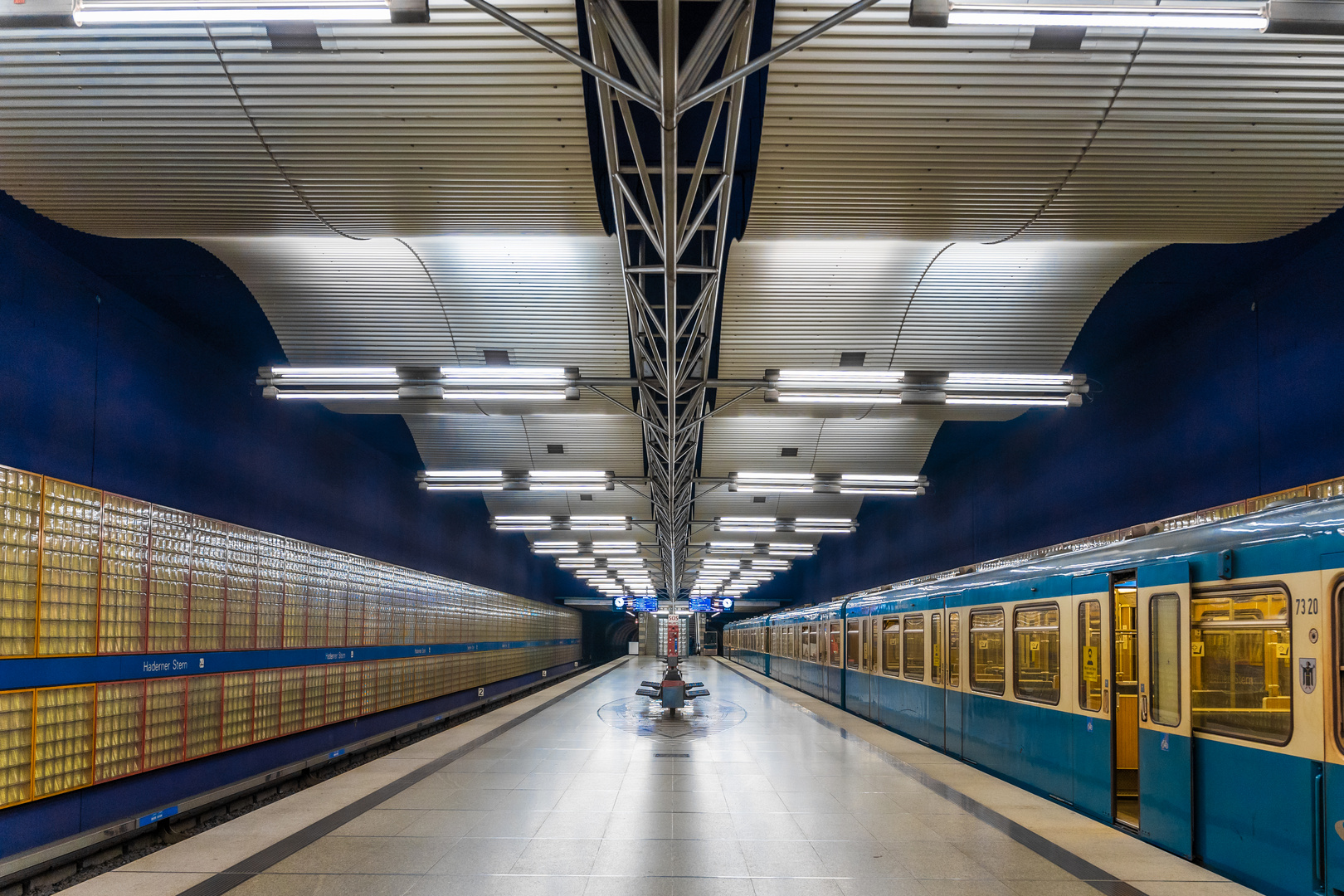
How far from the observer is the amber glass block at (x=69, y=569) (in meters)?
6.95

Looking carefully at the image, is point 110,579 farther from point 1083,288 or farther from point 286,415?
point 1083,288

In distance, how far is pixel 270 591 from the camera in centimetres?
1139

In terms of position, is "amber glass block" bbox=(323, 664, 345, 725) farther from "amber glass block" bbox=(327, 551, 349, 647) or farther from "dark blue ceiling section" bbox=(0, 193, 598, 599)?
"dark blue ceiling section" bbox=(0, 193, 598, 599)

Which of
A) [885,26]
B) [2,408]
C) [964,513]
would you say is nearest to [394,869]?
[2,408]

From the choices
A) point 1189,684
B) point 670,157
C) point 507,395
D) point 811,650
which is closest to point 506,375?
point 507,395

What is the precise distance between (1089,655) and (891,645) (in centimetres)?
772

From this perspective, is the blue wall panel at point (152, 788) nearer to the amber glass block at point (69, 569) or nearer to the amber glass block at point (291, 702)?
the amber glass block at point (291, 702)

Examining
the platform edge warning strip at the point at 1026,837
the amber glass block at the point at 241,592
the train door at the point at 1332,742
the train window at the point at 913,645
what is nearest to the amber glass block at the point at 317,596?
the amber glass block at the point at 241,592

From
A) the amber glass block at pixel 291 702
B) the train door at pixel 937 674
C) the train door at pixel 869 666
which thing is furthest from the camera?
the train door at pixel 869 666

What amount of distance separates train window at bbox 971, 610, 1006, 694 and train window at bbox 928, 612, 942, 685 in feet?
4.35

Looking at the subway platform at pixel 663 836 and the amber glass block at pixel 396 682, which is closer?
the subway platform at pixel 663 836

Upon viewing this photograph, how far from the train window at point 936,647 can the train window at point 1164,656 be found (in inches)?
230

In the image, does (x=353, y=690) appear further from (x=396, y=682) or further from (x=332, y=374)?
(x=332, y=374)

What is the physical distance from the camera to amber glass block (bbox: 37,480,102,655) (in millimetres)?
6953
